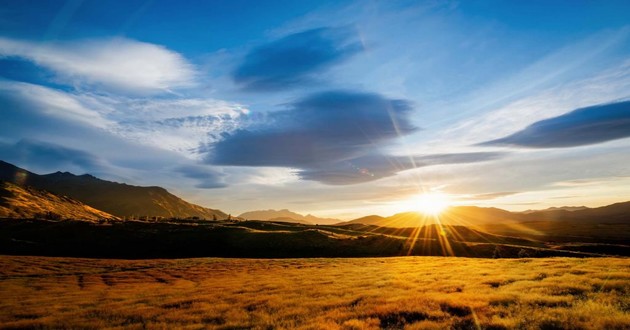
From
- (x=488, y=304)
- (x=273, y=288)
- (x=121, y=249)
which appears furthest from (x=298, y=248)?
(x=488, y=304)

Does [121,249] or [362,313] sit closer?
[362,313]

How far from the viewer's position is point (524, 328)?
12.3 m

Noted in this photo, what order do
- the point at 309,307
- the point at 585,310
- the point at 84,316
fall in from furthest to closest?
the point at 84,316 < the point at 309,307 < the point at 585,310

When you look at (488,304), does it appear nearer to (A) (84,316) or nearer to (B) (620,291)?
(B) (620,291)

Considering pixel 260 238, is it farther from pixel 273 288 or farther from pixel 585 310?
pixel 585 310

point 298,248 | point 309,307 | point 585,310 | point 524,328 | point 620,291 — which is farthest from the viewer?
point 298,248

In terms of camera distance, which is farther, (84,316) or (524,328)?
(84,316)

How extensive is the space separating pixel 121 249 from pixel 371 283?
302 feet

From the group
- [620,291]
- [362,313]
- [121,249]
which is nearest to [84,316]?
[362,313]

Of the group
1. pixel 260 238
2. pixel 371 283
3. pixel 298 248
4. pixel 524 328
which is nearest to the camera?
pixel 524 328

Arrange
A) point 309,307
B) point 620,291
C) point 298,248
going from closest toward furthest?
point 620,291, point 309,307, point 298,248

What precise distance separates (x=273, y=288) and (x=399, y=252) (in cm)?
5842

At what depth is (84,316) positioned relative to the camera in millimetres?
21984

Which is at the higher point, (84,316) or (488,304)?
(488,304)
